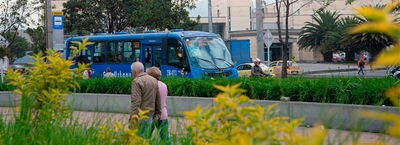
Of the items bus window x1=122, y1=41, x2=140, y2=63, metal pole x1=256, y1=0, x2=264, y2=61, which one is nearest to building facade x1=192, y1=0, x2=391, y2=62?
metal pole x1=256, y1=0, x2=264, y2=61

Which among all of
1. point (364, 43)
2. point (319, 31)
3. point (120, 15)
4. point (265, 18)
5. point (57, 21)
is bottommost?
point (364, 43)

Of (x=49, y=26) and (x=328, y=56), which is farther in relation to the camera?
(x=328, y=56)

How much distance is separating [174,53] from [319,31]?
49725mm

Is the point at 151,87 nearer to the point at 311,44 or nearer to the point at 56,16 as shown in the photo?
the point at 56,16

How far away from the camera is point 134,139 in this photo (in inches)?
173

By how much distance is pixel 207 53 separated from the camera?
26.6 metres

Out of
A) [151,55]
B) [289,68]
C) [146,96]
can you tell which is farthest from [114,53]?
[146,96]

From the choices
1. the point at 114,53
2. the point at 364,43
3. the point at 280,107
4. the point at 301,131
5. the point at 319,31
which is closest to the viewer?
the point at 301,131

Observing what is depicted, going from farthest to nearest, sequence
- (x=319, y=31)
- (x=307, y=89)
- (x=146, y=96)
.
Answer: (x=319, y=31) → (x=307, y=89) → (x=146, y=96)

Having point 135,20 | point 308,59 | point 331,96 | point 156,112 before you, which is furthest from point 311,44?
point 156,112

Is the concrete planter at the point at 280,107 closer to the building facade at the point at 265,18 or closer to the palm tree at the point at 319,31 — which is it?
the palm tree at the point at 319,31

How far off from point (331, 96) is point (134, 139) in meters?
9.50

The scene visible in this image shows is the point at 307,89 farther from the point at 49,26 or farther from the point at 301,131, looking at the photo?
the point at 49,26

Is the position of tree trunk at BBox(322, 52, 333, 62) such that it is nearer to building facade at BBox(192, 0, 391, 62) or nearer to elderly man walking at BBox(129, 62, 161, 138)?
building facade at BBox(192, 0, 391, 62)
